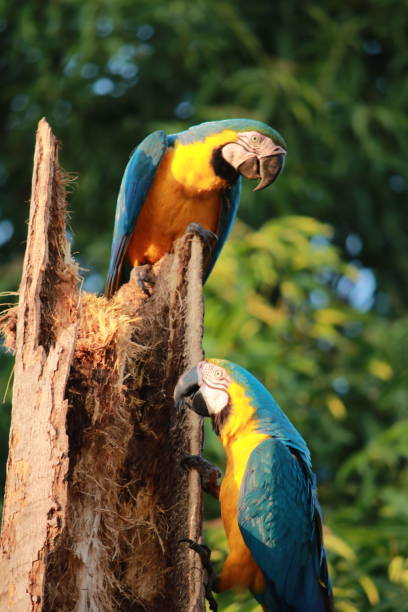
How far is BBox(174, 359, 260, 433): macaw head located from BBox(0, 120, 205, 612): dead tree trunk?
80 mm

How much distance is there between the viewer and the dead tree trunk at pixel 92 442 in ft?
6.95

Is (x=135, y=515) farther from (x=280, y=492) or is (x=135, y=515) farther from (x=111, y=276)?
(x=111, y=276)

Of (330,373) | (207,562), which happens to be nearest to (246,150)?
(207,562)

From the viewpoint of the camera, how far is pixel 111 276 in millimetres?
3688

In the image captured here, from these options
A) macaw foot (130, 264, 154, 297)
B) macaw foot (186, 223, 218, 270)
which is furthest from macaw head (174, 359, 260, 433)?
macaw foot (186, 223, 218, 270)

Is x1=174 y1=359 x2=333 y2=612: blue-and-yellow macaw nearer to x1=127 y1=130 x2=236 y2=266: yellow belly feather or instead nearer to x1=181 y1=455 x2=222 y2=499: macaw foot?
x1=181 y1=455 x2=222 y2=499: macaw foot

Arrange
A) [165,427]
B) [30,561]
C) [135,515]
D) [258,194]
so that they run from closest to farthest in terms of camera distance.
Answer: [30,561] < [135,515] < [165,427] < [258,194]

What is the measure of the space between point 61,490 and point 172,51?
6.05 metres

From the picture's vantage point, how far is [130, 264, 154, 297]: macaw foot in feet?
9.86

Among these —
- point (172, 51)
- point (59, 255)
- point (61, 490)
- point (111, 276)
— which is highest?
point (172, 51)

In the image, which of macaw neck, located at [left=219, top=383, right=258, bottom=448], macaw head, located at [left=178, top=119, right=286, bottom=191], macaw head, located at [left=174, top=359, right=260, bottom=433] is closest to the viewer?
macaw head, located at [left=174, top=359, right=260, bottom=433]

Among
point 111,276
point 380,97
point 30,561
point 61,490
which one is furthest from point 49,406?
point 380,97

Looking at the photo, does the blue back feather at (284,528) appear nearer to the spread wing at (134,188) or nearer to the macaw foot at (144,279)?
the macaw foot at (144,279)

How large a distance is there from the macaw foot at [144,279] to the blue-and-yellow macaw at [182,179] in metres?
0.48
